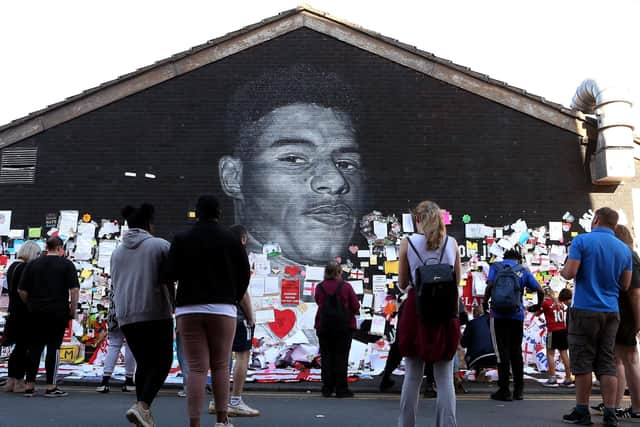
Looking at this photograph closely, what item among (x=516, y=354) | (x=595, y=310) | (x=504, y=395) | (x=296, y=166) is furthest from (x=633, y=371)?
(x=296, y=166)

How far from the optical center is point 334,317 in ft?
31.0

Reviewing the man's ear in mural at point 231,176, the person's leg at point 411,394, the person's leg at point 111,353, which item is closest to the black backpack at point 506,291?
the person's leg at point 411,394

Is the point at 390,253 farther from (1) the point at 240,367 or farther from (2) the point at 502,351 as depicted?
(1) the point at 240,367

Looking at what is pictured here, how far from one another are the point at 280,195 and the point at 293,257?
1188 mm

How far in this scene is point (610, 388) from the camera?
246 inches

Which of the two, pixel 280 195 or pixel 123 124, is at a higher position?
pixel 123 124

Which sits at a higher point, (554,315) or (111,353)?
(554,315)

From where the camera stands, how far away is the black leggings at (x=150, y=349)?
18.6 feet

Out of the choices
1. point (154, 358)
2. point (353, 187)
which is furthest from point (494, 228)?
point (154, 358)

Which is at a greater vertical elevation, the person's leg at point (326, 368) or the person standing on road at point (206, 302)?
the person standing on road at point (206, 302)

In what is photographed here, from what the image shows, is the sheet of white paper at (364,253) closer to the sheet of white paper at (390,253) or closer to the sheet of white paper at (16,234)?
the sheet of white paper at (390,253)

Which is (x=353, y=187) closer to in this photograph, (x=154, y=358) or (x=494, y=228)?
(x=494, y=228)

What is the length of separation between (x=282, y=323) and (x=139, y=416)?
6.79m

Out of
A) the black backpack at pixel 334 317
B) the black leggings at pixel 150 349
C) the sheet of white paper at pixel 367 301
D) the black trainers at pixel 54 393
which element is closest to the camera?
the black leggings at pixel 150 349
